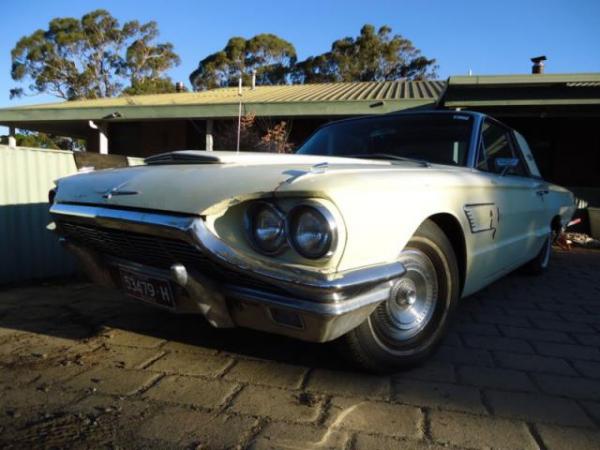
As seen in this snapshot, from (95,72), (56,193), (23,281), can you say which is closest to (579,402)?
(56,193)

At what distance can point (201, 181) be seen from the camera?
2.10 m

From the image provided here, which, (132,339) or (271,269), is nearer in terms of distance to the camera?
(271,269)

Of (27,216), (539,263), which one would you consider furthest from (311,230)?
(539,263)

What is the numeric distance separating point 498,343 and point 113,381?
2.25 meters

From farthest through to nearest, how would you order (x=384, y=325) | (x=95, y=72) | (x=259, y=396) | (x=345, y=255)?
1. (x=95, y=72)
2. (x=384, y=325)
3. (x=259, y=396)
4. (x=345, y=255)

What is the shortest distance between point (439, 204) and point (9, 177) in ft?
13.5

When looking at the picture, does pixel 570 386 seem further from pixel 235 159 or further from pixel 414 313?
pixel 235 159

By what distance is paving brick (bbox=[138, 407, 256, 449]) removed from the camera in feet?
5.68

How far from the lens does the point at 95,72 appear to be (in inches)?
1336

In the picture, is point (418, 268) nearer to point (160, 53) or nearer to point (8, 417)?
point (8, 417)

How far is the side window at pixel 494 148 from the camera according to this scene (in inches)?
133

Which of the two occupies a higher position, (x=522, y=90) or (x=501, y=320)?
(x=522, y=90)

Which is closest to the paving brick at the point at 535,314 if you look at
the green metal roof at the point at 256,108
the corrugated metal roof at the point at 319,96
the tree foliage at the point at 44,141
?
the green metal roof at the point at 256,108

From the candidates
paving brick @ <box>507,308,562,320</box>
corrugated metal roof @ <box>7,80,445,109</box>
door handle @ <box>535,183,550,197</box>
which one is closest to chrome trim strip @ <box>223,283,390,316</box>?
paving brick @ <box>507,308,562,320</box>
